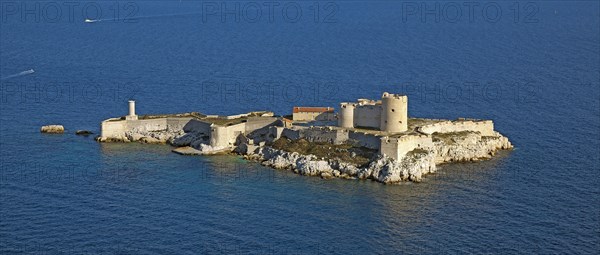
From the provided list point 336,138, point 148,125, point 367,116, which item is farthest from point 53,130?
point 367,116

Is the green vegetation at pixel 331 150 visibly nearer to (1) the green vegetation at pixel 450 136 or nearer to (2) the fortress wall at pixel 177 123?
(1) the green vegetation at pixel 450 136

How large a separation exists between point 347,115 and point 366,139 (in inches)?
141

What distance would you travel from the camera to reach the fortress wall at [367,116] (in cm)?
8806

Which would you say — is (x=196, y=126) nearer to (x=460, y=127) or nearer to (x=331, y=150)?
(x=331, y=150)

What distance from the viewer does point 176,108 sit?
106m

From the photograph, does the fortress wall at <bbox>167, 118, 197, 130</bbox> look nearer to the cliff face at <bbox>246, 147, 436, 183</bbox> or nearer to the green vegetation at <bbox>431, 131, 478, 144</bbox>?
the cliff face at <bbox>246, 147, 436, 183</bbox>

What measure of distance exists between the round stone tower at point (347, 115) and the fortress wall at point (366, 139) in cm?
212

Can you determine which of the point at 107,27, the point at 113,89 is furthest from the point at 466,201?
the point at 107,27

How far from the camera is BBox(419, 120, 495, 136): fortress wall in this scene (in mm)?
88812

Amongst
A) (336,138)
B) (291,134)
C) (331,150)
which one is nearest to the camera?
(331,150)

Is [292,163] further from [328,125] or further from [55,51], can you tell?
[55,51]

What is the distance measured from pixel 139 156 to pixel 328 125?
1363 centimetres

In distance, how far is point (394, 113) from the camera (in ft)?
284

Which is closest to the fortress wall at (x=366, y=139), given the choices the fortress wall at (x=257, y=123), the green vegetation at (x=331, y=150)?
the green vegetation at (x=331, y=150)
